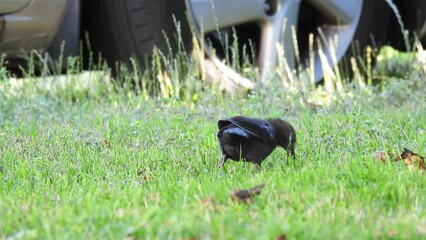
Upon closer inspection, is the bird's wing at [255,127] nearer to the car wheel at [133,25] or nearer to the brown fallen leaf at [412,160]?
the brown fallen leaf at [412,160]

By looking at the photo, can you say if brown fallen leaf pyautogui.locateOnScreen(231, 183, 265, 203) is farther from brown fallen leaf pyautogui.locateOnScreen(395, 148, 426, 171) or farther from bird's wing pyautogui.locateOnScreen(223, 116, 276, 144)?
brown fallen leaf pyautogui.locateOnScreen(395, 148, 426, 171)

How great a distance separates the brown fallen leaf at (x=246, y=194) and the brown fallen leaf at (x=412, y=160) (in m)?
0.72

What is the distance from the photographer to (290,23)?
6.43 m

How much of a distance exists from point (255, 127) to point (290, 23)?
276cm

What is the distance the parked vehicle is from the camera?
570 cm

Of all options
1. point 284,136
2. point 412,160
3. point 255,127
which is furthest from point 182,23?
point 412,160

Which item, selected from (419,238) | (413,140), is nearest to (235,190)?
(419,238)

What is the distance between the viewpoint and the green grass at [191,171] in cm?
265

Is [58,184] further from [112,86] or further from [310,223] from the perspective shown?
[112,86]

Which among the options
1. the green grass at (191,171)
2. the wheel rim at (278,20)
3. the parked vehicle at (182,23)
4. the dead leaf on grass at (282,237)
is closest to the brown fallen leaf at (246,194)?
the green grass at (191,171)

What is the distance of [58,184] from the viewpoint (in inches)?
148

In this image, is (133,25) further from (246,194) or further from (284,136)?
(246,194)

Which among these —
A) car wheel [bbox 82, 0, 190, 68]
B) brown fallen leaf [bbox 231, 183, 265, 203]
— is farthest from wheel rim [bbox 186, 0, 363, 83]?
brown fallen leaf [bbox 231, 183, 265, 203]

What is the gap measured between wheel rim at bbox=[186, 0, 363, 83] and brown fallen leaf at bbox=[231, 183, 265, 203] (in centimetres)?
300
